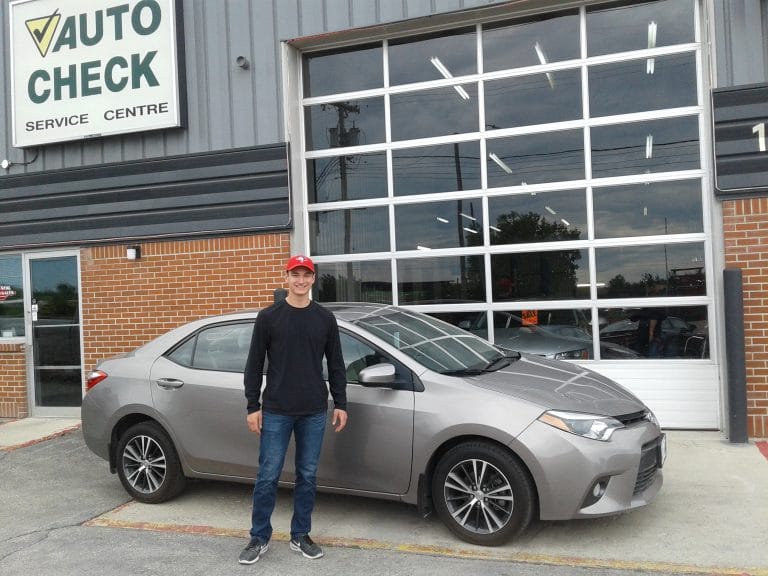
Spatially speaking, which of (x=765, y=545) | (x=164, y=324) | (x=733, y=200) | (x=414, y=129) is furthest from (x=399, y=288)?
(x=765, y=545)

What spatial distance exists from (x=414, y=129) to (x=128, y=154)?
380 cm

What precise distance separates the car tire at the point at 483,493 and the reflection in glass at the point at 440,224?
162 inches

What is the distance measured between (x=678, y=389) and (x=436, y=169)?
3611 millimetres

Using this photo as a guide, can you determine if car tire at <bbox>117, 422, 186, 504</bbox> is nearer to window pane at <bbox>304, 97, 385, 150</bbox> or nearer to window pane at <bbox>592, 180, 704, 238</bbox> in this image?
window pane at <bbox>304, 97, 385, 150</bbox>

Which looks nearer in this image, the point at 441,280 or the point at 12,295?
the point at 441,280

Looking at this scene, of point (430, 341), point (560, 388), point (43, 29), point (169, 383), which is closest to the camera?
point (560, 388)

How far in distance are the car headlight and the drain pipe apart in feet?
9.82

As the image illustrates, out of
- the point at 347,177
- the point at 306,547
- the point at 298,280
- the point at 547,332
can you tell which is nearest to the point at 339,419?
the point at 306,547

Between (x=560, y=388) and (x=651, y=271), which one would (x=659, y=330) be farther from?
(x=560, y=388)

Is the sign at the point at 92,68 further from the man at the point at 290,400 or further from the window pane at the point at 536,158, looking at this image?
the man at the point at 290,400

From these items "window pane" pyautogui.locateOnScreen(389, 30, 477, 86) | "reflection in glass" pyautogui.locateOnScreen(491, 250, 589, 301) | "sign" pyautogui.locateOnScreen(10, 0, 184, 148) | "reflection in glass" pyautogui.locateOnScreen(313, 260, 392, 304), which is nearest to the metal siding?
"sign" pyautogui.locateOnScreen(10, 0, 184, 148)

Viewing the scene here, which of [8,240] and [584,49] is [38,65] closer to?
[8,240]

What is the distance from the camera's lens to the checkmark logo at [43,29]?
9438 millimetres

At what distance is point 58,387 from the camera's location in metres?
9.72
